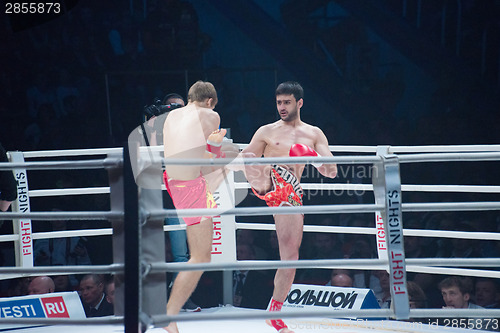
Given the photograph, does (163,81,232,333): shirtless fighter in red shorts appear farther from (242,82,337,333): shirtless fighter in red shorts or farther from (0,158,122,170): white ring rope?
(0,158,122,170): white ring rope

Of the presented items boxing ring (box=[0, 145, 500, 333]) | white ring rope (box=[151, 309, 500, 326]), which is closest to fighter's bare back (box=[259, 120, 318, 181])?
boxing ring (box=[0, 145, 500, 333])

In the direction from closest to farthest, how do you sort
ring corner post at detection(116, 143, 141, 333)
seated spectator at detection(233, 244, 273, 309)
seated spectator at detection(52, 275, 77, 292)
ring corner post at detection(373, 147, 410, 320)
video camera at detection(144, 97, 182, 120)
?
1. ring corner post at detection(116, 143, 141, 333)
2. ring corner post at detection(373, 147, 410, 320)
3. video camera at detection(144, 97, 182, 120)
4. seated spectator at detection(52, 275, 77, 292)
5. seated spectator at detection(233, 244, 273, 309)

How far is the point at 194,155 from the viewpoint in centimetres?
244

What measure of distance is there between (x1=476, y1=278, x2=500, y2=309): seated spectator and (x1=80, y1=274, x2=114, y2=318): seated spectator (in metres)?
2.31

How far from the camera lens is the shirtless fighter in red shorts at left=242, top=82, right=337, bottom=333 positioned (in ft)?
8.06

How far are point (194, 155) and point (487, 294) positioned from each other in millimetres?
2072

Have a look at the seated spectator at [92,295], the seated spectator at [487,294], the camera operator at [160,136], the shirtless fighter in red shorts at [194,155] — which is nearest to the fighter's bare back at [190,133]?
the shirtless fighter in red shorts at [194,155]

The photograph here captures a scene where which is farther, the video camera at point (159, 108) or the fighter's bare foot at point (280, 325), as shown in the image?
the video camera at point (159, 108)

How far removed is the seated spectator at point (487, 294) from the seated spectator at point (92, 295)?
7.57 feet

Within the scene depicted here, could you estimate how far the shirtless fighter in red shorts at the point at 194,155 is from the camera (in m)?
2.27

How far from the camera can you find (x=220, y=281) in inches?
157

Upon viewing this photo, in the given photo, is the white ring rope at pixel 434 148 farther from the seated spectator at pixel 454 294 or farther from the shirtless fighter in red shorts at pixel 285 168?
the seated spectator at pixel 454 294

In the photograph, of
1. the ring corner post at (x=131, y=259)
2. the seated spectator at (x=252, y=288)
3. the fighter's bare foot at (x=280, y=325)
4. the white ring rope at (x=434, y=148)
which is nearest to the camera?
the ring corner post at (x=131, y=259)

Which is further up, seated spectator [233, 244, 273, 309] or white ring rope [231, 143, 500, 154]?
white ring rope [231, 143, 500, 154]
